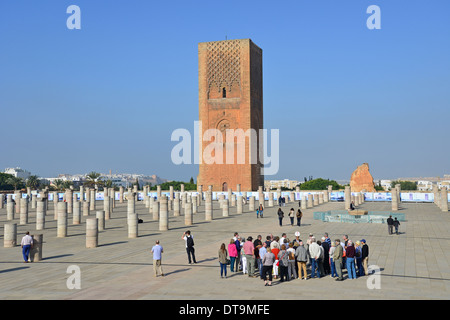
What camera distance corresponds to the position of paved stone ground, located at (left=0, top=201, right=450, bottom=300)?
10875 millimetres

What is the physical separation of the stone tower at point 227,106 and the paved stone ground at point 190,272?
45804 millimetres

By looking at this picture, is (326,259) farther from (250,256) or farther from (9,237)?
(9,237)

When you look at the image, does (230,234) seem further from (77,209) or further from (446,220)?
(446,220)

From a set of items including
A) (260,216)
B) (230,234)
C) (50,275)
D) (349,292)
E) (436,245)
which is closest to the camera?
(349,292)

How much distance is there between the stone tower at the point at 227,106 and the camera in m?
69.6

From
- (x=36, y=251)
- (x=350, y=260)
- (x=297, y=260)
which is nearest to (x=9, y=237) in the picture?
(x=36, y=251)

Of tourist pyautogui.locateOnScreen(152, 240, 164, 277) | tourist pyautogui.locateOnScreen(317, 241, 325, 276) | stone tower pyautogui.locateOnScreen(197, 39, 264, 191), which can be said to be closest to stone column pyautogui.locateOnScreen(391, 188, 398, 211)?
tourist pyautogui.locateOnScreen(317, 241, 325, 276)

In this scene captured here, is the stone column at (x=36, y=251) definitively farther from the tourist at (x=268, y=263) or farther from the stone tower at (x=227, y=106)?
the stone tower at (x=227, y=106)

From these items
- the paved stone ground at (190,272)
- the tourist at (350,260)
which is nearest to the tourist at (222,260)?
the paved stone ground at (190,272)

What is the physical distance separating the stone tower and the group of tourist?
55127 mm

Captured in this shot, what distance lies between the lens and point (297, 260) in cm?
1284
